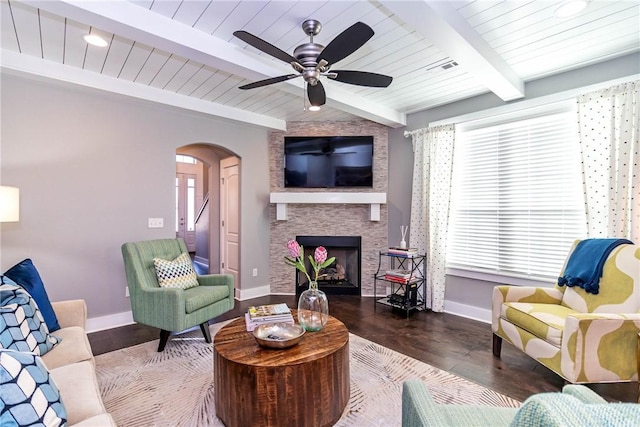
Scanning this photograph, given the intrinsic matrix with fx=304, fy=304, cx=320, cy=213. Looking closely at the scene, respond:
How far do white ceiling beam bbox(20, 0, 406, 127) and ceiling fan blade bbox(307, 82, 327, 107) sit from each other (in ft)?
1.98

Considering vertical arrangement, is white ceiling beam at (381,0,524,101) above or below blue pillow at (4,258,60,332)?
above

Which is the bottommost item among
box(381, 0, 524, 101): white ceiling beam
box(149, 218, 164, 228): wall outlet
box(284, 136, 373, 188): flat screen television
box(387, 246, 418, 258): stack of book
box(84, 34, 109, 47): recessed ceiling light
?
box(387, 246, 418, 258): stack of book

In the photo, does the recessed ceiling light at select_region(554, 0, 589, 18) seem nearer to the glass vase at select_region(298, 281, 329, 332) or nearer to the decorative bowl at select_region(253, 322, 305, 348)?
the glass vase at select_region(298, 281, 329, 332)

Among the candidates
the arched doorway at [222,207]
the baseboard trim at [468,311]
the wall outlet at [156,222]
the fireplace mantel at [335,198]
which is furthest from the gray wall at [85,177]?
the baseboard trim at [468,311]

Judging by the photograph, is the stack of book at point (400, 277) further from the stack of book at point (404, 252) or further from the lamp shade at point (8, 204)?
the lamp shade at point (8, 204)

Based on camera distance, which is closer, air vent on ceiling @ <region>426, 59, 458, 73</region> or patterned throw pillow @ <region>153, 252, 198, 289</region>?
air vent on ceiling @ <region>426, 59, 458, 73</region>

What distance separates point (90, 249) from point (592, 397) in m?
4.03

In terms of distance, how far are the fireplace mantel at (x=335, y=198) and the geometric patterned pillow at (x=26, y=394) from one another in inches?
140

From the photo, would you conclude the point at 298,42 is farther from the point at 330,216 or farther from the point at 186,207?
the point at 186,207

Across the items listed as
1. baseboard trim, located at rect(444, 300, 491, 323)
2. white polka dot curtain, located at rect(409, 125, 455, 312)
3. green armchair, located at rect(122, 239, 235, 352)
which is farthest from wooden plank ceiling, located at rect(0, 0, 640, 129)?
baseboard trim, located at rect(444, 300, 491, 323)

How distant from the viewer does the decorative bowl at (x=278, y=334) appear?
1736 millimetres

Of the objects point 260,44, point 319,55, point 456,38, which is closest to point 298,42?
point 319,55

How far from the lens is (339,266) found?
492 centimetres

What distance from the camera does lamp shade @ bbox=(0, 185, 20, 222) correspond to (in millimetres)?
2260
